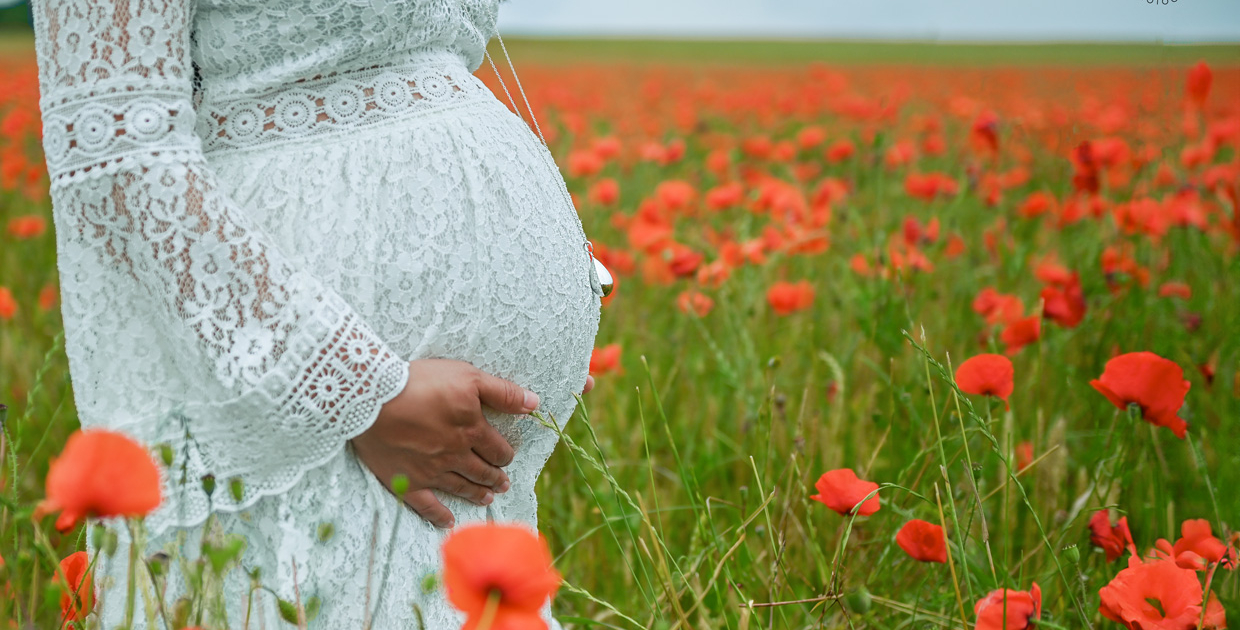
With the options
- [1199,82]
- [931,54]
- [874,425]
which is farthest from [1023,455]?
[931,54]

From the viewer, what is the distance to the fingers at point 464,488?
2.19ft

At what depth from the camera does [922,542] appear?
0.76m

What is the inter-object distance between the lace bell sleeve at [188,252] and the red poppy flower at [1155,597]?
21.7 inches

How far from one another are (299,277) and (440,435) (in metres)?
0.14

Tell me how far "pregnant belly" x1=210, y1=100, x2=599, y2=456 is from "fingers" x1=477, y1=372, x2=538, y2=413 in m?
0.04

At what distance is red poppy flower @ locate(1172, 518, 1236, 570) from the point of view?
723mm

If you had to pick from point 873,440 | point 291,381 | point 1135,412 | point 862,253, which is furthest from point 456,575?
point 862,253

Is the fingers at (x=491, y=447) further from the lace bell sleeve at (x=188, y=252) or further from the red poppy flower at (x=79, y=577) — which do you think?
the red poppy flower at (x=79, y=577)

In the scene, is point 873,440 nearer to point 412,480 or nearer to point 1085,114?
point 412,480

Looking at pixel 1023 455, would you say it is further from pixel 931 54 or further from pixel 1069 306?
pixel 931 54

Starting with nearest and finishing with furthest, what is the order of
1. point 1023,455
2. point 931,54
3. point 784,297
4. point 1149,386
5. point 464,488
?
1. point 464,488
2. point 1149,386
3. point 1023,455
4. point 784,297
5. point 931,54

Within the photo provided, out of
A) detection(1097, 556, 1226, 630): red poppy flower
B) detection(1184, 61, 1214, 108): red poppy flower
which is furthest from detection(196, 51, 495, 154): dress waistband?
detection(1184, 61, 1214, 108): red poppy flower

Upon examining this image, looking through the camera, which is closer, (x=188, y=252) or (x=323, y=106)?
(x=188, y=252)

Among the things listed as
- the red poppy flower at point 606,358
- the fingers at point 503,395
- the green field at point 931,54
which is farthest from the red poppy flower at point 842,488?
the green field at point 931,54
